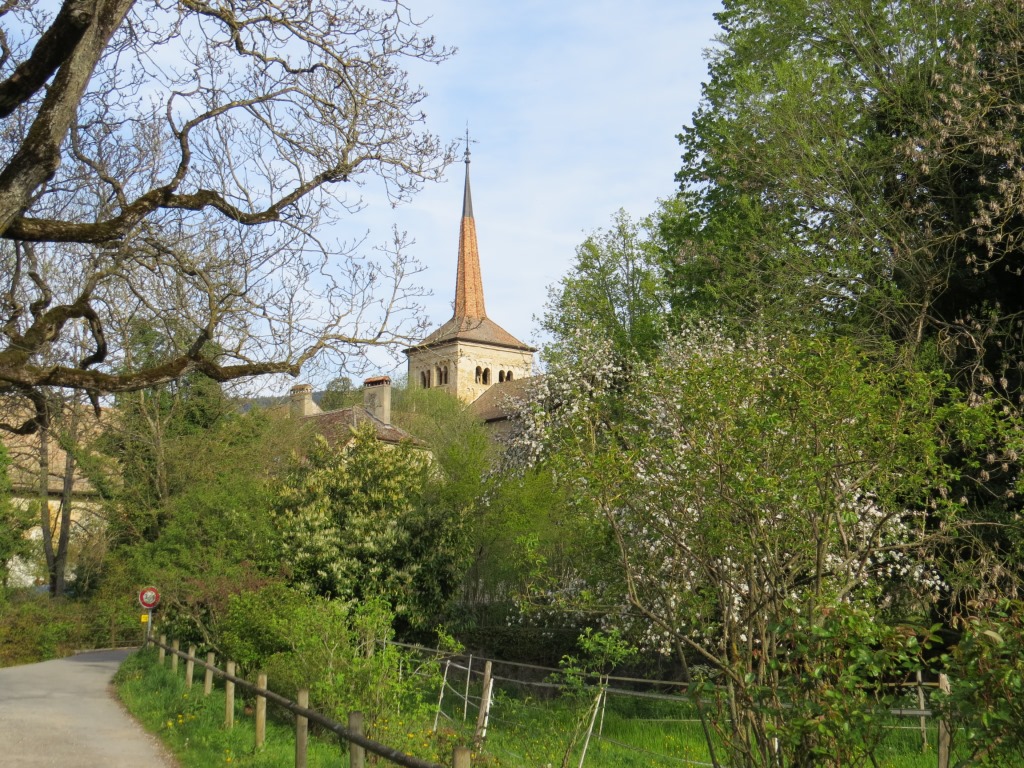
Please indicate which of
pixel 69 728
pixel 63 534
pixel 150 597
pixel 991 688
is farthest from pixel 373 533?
pixel 63 534

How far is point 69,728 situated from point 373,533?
8.88 meters

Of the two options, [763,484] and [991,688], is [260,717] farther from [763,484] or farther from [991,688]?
[991,688]

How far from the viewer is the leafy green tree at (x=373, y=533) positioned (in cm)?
2220

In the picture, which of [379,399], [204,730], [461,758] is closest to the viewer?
[461,758]

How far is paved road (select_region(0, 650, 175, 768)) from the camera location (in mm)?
11750

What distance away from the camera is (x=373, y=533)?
22609 mm

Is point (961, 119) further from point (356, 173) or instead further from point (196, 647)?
point (196, 647)

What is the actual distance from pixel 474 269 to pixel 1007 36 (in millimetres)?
74467

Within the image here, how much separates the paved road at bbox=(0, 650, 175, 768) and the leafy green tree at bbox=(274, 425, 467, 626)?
185 inches

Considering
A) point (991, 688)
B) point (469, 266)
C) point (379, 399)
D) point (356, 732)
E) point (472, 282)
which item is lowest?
point (356, 732)

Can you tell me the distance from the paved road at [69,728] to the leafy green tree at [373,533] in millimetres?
4697

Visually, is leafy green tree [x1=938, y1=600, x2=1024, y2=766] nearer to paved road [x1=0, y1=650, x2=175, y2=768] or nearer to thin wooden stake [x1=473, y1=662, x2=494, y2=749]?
thin wooden stake [x1=473, y1=662, x2=494, y2=749]

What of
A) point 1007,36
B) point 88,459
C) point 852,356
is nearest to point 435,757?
point 852,356

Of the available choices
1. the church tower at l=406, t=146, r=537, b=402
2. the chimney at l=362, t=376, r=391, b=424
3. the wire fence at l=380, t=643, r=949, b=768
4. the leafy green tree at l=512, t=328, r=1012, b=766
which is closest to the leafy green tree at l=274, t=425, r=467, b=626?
the wire fence at l=380, t=643, r=949, b=768
